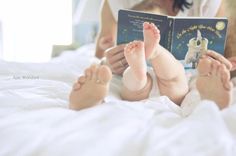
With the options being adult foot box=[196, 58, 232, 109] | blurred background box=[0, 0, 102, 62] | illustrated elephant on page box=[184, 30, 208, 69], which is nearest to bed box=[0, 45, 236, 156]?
adult foot box=[196, 58, 232, 109]

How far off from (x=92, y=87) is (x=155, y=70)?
18cm

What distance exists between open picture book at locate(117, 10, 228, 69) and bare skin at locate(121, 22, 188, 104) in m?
0.09

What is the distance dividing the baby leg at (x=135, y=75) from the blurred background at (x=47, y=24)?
1123mm

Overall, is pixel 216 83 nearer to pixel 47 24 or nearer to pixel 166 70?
pixel 166 70

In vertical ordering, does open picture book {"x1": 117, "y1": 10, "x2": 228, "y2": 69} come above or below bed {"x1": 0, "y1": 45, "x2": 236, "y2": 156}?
above

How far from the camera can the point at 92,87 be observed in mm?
657

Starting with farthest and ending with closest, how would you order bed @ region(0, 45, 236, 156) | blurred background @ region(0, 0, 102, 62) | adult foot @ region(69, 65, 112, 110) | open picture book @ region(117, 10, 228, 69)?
blurred background @ region(0, 0, 102, 62) → open picture book @ region(117, 10, 228, 69) → adult foot @ region(69, 65, 112, 110) → bed @ region(0, 45, 236, 156)

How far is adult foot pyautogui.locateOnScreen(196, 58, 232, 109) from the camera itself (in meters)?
0.65

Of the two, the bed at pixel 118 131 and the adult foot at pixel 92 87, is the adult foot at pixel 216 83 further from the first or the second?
the adult foot at pixel 92 87

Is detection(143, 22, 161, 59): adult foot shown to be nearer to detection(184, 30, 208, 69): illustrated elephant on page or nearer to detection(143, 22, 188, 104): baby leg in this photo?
detection(143, 22, 188, 104): baby leg

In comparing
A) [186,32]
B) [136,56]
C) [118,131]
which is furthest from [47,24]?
[118,131]

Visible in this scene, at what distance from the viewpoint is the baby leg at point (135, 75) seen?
0.69 meters

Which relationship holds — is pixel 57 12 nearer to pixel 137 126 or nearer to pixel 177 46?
pixel 177 46

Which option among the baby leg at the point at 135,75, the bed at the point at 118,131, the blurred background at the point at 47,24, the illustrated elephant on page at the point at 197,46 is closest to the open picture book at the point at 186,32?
the illustrated elephant on page at the point at 197,46
